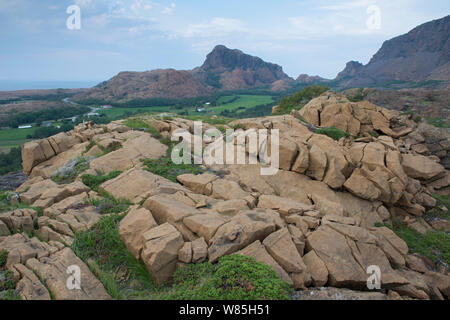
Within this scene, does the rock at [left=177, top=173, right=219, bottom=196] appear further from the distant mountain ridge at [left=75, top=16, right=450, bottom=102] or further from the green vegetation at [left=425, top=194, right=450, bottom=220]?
the distant mountain ridge at [left=75, top=16, right=450, bottom=102]

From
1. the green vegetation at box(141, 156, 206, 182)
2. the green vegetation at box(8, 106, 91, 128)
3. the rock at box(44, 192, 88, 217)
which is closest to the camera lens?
the rock at box(44, 192, 88, 217)

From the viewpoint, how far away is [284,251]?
632 cm

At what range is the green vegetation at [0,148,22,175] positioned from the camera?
3831 centimetres

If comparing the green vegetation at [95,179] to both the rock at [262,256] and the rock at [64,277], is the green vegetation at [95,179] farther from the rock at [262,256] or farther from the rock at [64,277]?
the rock at [262,256]

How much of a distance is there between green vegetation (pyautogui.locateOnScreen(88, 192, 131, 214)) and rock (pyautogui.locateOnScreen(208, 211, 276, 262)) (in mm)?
3775

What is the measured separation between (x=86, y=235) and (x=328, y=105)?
19.9 m

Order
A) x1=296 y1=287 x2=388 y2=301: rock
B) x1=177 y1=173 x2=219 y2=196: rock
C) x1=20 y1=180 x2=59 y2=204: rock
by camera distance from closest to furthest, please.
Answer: x1=296 y1=287 x2=388 y2=301: rock < x1=20 y1=180 x2=59 y2=204: rock < x1=177 y1=173 x2=219 y2=196: rock

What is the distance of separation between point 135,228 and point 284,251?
4.11 metres

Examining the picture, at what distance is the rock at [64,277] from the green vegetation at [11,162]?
4257cm

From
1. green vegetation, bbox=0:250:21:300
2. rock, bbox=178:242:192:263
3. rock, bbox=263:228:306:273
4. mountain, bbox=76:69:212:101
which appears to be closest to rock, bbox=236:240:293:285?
rock, bbox=263:228:306:273

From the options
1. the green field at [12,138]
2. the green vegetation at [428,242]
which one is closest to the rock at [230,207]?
the green vegetation at [428,242]

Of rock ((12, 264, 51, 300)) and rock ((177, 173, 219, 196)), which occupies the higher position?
rock ((177, 173, 219, 196))

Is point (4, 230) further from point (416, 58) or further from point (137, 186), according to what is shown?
point (416, 58)
